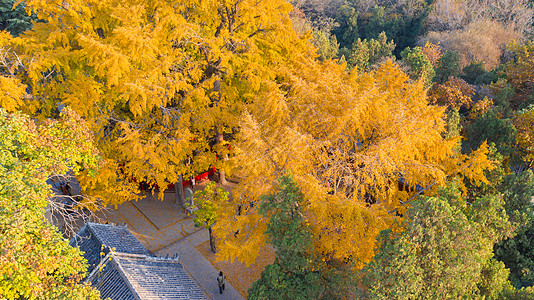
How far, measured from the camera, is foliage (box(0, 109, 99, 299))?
24.5ft

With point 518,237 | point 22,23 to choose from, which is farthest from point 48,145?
point 22,23

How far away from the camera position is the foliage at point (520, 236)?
453 inches

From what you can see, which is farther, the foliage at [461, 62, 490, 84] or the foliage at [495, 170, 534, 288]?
the foliage at [461, 62, 490, 84]

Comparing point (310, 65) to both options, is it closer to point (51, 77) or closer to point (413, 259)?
point (413, 259)

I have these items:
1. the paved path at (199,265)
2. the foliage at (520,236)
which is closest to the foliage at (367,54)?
the foliage at (520,236)

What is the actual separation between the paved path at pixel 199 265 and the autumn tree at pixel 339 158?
400cm

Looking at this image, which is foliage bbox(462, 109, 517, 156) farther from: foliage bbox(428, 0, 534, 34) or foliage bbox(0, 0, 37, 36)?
foliage bbox(0, 0, 37, 36)

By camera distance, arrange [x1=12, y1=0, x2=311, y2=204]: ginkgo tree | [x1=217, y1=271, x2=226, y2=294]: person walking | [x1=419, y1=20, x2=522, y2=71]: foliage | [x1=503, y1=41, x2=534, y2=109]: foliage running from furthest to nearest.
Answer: [x1=419, y1=20, x2=522, y2=71]: foliage, [x1=503, y1=41, x2=534, y2=109]: foliage, [x1=217, y1=271, x2=226, y2=294]: person walking, [x1=12, y1=0, x2=311, y2=204]: ginkgo tree

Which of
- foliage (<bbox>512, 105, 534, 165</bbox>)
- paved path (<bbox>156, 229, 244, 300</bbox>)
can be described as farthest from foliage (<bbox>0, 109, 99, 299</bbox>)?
foliage (<bbox>512, 105, 534, 165</bbox>)

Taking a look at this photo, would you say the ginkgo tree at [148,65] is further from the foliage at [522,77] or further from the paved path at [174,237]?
the foliage at [522,77]

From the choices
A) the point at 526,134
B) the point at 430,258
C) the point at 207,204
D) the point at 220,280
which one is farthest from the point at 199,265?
the point at 526,134

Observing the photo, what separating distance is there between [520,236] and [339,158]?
7.42 m

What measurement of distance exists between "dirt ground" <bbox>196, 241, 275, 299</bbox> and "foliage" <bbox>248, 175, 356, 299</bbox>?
471 centimetres

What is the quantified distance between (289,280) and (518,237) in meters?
9.08
